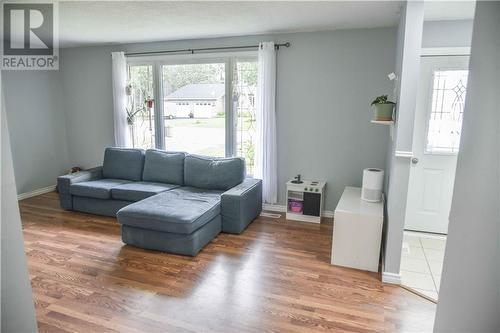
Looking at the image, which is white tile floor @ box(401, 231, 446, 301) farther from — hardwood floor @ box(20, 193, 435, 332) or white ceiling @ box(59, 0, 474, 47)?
white ceiling @ box(59, 0, 474, 47)

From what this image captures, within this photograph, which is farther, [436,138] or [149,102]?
[149,102]

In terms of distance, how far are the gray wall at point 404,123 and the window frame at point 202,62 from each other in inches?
90.1

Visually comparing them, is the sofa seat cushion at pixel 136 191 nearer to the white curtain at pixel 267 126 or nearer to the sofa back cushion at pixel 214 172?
the sofa back cushion at pixel 214 172

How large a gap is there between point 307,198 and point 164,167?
78.8 inches

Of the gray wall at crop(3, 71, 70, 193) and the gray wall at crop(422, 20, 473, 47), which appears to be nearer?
the gray wall at crop(422, 20, 473, 47)

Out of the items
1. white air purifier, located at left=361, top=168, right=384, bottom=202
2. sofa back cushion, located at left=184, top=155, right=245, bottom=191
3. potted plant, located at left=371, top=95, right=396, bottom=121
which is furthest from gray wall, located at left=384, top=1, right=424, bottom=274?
sofa back cushion, located at left=184, top=155, right=245, bottom=191

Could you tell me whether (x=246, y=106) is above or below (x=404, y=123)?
above

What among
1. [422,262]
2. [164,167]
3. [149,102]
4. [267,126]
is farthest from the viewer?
[149,102]

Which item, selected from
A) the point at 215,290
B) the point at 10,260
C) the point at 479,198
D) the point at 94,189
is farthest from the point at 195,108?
the point at 479,198

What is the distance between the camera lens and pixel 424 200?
12.2ft

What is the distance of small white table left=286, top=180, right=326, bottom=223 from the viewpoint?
396cm

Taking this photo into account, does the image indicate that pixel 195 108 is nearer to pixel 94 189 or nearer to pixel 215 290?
pixel 94 189

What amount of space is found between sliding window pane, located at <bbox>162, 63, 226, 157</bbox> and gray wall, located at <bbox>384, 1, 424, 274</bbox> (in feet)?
8.74

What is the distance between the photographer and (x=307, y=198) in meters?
4.01
